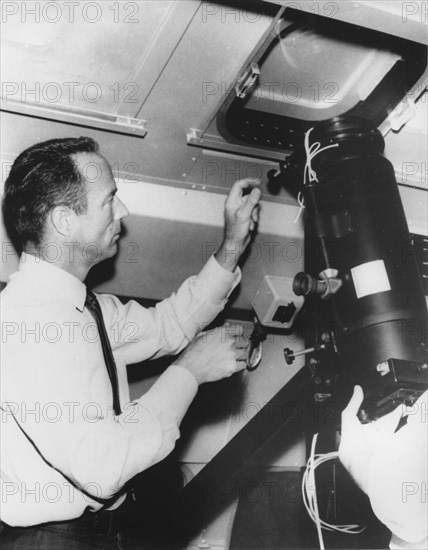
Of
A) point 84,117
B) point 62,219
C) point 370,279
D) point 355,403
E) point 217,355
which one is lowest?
point 355,403

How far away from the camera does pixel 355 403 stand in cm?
117

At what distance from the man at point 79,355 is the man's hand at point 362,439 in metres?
0.32

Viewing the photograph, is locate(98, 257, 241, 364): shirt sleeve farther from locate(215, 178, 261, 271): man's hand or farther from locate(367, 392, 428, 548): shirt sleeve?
locate(367, 392, 428, 548): shirt sleeve

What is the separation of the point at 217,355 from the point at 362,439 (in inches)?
15.7

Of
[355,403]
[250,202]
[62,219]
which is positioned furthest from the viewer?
[250,202]

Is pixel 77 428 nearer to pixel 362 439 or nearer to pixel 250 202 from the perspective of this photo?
pixel 362 439

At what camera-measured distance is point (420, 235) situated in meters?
2.08

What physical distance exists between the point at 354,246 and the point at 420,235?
3.10 feet

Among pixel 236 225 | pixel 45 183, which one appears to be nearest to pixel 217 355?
pixel 236 225

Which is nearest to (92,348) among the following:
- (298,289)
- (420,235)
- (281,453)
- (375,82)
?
(298,289)

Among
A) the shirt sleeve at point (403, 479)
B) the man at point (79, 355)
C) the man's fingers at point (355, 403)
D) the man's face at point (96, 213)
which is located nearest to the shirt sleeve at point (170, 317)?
the man at point (79, 355)

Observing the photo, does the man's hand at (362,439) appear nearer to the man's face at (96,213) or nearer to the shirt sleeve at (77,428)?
the shirt sleeve at (77,428)

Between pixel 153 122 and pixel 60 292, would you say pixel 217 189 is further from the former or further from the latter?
pixel 60 292

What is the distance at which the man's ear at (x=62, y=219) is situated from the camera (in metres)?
1.48
